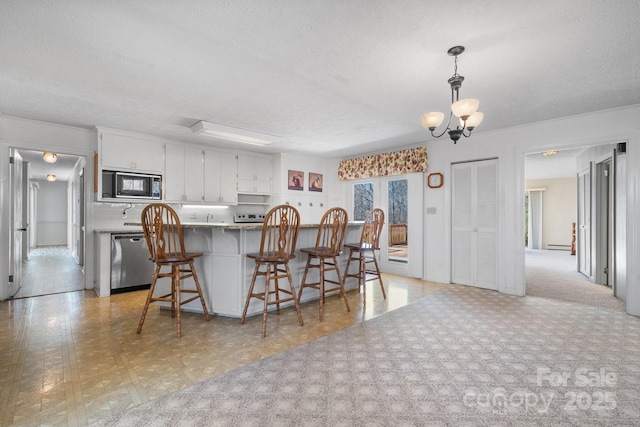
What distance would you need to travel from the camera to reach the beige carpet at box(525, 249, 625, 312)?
157 inches

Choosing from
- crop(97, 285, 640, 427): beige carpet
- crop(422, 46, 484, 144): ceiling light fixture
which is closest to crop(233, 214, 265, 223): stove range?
crop(97, 285, 640, 427): beige carpet

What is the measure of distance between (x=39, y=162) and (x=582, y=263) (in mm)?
11388

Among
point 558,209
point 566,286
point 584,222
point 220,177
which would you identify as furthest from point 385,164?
point 558,209

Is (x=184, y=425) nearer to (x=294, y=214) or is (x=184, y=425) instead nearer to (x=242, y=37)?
(x=294, y=214)

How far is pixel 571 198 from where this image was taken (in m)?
9.61

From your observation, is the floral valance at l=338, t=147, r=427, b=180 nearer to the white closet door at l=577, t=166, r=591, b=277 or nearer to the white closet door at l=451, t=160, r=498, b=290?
the white closet door at l=451, t=160, r=498, b=290

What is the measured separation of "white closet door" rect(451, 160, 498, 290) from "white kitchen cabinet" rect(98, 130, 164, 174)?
181 inches

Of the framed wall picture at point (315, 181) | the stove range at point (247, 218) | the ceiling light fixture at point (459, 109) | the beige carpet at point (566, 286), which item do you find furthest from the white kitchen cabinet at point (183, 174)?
the beige carpet at point (566, 286)

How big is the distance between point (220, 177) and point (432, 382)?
464 cm

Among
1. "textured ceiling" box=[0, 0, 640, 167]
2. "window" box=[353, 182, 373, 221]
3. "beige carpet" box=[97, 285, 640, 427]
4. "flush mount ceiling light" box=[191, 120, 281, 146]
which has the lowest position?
"beige carpet" box=[97, 285, 640, 427]

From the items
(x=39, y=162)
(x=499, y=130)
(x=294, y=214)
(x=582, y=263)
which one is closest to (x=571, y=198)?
(x=582, y=263)

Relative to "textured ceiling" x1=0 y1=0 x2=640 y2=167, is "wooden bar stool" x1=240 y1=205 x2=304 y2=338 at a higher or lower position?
lower

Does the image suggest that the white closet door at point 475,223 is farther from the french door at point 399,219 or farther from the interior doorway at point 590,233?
the interior doorway at point 590,233

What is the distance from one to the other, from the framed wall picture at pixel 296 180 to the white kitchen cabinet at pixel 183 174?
5.44ft
